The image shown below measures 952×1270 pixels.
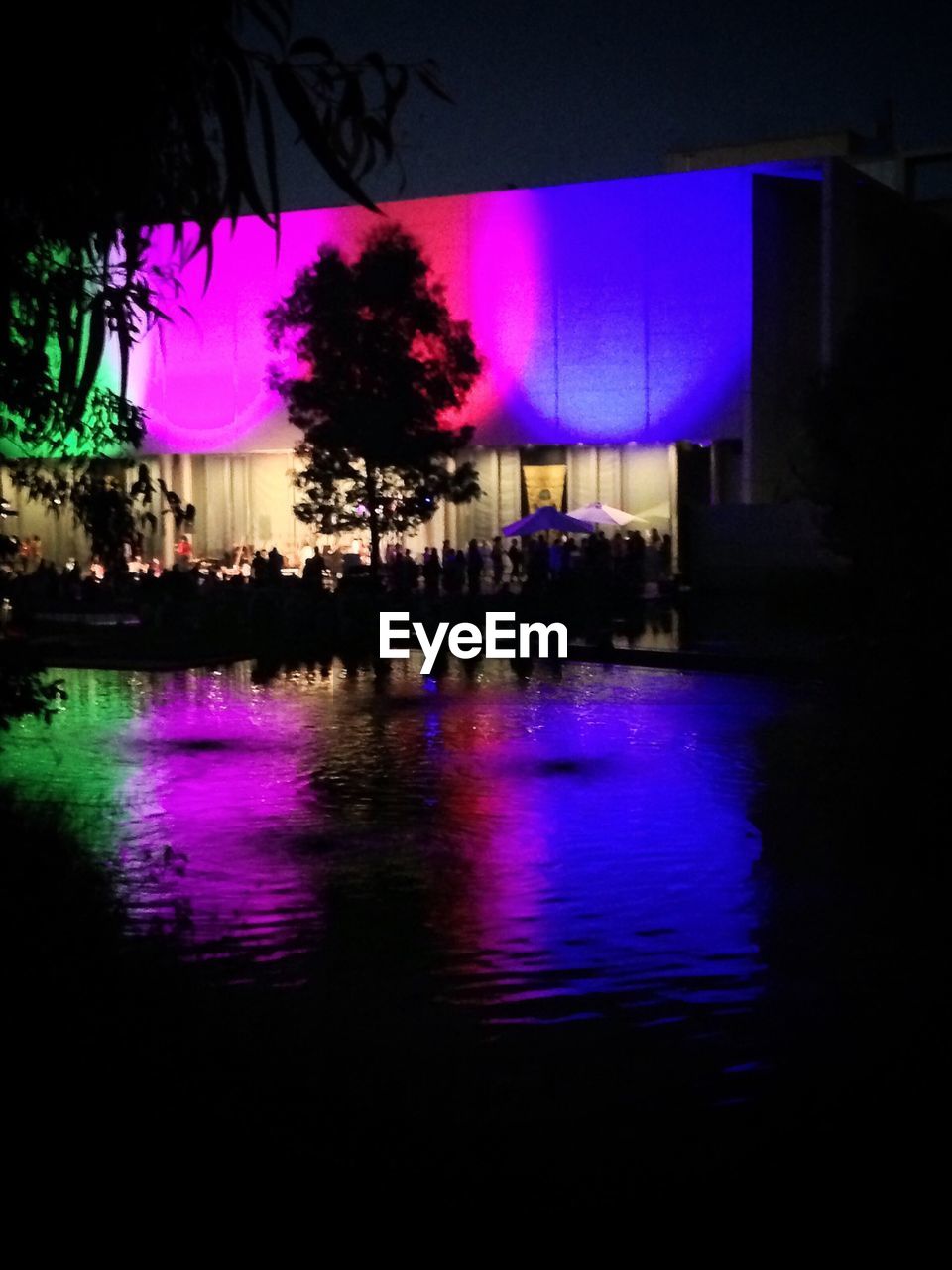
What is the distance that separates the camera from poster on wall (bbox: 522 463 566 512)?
1821 inches

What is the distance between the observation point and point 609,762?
1342 cm

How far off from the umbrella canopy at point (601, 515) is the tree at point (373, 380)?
3.53m

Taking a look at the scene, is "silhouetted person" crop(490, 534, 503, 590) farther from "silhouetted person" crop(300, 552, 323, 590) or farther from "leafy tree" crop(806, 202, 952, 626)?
"leafy tree" crop(806, 202, 952, 626)

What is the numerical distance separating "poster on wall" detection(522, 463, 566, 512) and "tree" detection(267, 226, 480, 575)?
7.25m

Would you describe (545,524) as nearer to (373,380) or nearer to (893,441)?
(373,380)

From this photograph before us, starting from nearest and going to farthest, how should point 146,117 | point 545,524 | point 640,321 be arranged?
point 146,117
point 545,524
point 640,321

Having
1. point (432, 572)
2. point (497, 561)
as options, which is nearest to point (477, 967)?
point (432, 572)

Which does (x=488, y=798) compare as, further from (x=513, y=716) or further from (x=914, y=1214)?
(x=914, y=1214)

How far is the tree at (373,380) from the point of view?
3775 cm

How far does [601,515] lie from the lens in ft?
134

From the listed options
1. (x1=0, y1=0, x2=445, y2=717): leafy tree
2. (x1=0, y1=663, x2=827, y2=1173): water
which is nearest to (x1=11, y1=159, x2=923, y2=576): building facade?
(x1=0, y1=663, x2=827, y2=1173): water

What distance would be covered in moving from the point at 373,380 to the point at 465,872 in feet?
97.6

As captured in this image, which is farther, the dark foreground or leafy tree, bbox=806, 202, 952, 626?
leafy tree, bbox=806, 202, 952, 626

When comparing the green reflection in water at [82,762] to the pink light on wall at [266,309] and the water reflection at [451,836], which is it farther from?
the pink light on wall at [266,309]
